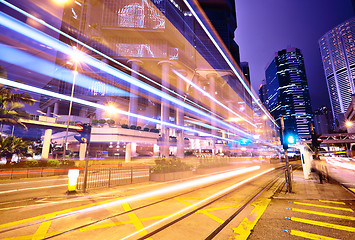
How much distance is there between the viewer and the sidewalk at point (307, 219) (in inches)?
170

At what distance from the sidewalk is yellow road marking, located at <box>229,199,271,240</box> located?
12 cm

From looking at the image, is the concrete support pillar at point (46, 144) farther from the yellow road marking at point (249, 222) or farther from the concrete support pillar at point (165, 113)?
the yellow road marking at point (249, 222)

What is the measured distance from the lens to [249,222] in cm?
516

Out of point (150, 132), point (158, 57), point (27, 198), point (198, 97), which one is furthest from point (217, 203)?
point (198, 97)

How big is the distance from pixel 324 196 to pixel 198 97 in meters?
86.1

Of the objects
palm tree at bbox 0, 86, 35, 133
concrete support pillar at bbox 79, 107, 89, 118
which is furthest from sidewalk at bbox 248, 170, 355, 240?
concrete support pillar at bbox 79, 107, 89, 118

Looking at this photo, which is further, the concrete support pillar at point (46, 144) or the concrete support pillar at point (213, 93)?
the concrete support pillar at point (213, 93)

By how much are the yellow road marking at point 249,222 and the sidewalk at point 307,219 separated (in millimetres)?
125

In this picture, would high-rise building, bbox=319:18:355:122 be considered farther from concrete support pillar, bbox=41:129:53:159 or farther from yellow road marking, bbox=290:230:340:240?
concrete support pillar, bbox=41:129:53:159

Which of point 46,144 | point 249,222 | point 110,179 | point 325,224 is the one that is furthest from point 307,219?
point 46,144

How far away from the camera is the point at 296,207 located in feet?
21.7

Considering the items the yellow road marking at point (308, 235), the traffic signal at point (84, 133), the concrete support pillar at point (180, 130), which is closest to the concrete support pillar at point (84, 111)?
the concrete support pillar at point (180, 130)

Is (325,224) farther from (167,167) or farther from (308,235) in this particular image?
(167,167)

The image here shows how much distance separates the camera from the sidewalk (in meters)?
4.32
